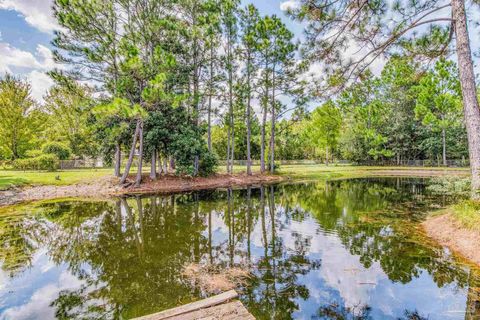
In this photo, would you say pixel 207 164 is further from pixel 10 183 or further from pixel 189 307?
pixel 189 307

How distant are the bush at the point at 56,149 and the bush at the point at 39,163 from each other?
6.82 ft

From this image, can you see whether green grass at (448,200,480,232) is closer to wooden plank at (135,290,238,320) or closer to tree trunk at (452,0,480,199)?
tree trunk at (452,0,480,199)

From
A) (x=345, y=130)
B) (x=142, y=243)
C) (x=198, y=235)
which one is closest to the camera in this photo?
(x=142, y=243)

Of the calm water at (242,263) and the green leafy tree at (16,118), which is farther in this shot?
the green leafy tree at (16,118)

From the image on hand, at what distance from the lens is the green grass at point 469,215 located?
6.23m

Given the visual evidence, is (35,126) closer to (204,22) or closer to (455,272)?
(204,22)

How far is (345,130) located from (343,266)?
141 feet

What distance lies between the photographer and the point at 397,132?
133ft

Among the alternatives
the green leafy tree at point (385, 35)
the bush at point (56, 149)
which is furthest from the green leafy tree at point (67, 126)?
the green leafy tree at point (385, 35)

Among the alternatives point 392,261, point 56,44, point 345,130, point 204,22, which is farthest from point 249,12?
point 345,130

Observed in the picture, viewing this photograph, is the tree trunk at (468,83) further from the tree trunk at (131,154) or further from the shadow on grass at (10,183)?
the shadow on grass at (10,183)

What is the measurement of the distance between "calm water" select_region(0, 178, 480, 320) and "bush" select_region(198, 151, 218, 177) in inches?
407

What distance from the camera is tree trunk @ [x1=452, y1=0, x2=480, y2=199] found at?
670 centimetres

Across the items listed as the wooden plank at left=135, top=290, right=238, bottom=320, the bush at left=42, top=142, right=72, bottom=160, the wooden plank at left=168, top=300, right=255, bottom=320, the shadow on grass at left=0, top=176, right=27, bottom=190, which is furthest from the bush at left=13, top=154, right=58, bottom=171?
the wooden plank at left=168, top=300, right=255, bottom=320
